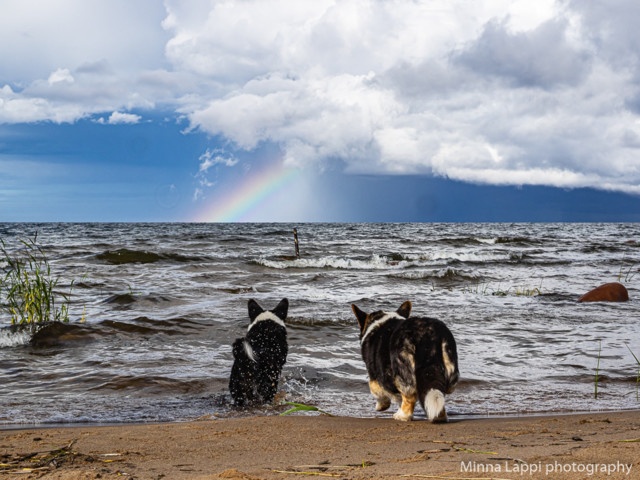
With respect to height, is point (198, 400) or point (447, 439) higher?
point (447, 439)

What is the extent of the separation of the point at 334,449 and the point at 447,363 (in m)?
1.42

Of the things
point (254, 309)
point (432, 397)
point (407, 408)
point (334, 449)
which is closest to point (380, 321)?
point (407, 408)

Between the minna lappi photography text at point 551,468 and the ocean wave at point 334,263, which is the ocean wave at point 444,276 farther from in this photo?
the minna lappi photography text at point 551,468

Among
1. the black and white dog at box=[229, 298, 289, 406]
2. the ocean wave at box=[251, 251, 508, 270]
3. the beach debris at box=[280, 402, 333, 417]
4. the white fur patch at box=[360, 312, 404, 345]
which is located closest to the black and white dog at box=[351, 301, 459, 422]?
the white fur patch at box=[360, 312, 404, 345]

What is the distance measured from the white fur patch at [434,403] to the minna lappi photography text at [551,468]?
1748 millimetres

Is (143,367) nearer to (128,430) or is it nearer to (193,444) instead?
(128,430)

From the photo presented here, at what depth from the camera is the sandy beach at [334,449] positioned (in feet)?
7.95

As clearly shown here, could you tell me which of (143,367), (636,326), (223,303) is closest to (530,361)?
(636,326)

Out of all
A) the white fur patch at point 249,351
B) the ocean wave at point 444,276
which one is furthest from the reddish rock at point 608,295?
the white fur patch at point 249,351

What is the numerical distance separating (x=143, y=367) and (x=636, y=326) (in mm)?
8041

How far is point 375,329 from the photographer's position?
196 inches

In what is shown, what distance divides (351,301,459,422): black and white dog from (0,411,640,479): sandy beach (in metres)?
0.20

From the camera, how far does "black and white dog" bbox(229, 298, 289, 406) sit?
5.45 m

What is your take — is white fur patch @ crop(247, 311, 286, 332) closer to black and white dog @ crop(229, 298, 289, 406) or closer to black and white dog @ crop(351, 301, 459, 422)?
black and white dog @ crop(229, 298, 289, 406)
